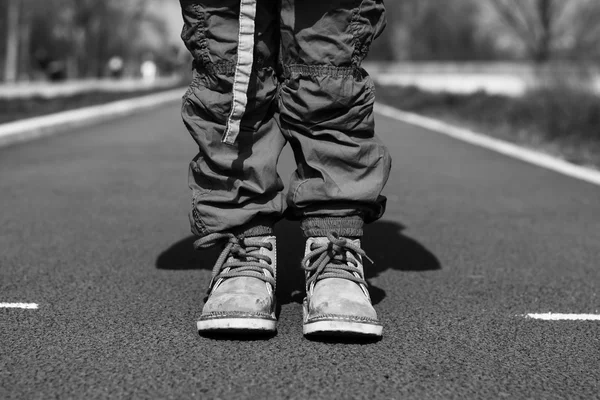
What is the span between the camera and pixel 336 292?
6.55ft

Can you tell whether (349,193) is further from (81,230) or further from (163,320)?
(81,230)

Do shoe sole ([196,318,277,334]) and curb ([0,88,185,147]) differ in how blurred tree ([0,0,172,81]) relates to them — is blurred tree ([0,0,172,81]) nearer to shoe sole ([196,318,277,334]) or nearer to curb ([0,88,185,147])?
curb ([0,88,185,147])

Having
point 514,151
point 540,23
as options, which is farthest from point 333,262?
point 540,23

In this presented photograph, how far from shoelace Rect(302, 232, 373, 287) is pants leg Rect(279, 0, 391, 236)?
0.17 ft

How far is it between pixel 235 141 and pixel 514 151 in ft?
17.8

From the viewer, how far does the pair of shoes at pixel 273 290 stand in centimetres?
189

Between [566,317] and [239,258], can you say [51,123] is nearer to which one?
[239,258]

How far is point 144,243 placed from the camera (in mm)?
3156

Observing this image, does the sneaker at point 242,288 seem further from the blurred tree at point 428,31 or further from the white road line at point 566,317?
the blurred tree at point 428,31

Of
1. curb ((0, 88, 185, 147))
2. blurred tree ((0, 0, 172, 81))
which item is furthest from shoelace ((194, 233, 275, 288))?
blurred tree ((0, 0, 172, 81))

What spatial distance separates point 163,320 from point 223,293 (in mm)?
195

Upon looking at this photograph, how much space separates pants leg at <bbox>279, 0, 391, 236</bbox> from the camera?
6.80 ft

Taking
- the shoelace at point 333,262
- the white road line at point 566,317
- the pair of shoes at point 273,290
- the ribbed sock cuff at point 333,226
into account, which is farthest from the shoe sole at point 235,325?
the white road line at point 566,317

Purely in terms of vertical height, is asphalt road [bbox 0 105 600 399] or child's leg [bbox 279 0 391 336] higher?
child's leg [bbox 279 0 391 336]
